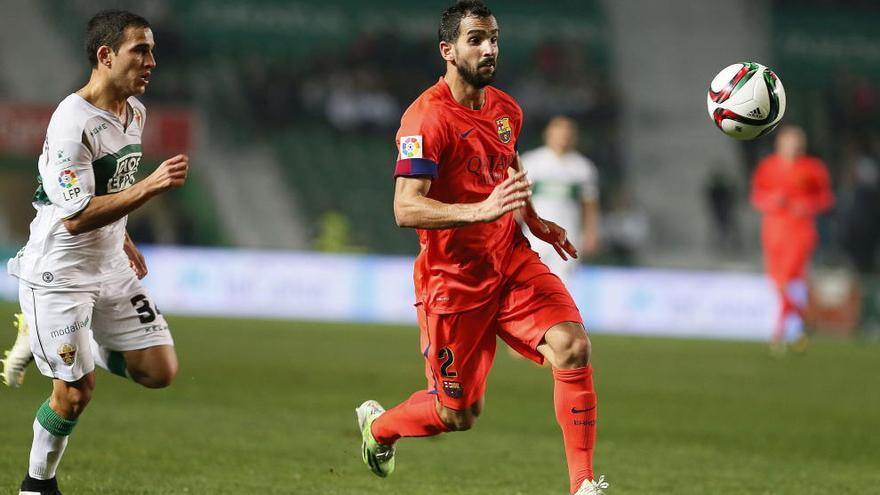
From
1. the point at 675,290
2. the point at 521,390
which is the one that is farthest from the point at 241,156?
the point at 521,390

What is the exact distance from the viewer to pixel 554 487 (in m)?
6.36

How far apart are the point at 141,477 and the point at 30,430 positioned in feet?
6.04

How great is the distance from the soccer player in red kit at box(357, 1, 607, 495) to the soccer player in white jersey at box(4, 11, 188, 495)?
122 centimetres

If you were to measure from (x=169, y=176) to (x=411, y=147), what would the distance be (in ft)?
Answer: 3.33

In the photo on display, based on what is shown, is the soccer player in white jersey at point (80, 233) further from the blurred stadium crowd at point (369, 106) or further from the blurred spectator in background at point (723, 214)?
the blurred spectator in background at point (723, 214)

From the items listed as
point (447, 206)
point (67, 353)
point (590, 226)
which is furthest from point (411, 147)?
point (590, 226)

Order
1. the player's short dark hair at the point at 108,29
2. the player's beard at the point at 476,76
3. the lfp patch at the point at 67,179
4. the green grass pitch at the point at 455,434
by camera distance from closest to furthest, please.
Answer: the lfp patch at the point at 67,179
the player's short dark hair at the point at 108,29
the player's beard at the point at 476,76
the green grass pitch at the point at 455,434

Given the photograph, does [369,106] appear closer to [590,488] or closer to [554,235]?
[554,235]

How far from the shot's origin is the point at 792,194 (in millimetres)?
15617

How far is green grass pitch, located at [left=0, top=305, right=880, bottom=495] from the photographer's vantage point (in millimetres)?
6430

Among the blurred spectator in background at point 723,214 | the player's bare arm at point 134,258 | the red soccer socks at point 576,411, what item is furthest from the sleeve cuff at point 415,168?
the blurred spectator in background at point 723,214

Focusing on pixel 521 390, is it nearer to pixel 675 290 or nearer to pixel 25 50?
pixel 675 290

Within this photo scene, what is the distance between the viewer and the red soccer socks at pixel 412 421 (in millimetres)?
5801

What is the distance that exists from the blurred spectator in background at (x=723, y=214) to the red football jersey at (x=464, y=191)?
788 inches
